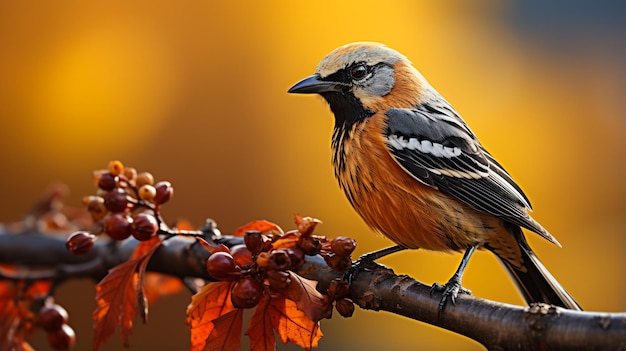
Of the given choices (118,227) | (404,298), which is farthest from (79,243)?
(404,298)

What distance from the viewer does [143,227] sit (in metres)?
1.76

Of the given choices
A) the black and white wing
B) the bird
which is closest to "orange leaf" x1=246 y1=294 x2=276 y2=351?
the bird

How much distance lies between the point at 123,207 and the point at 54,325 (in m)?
0.50

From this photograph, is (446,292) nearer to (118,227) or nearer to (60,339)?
(118,227)

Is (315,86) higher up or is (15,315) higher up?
(315,86)

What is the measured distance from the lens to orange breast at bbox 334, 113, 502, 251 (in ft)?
6.98

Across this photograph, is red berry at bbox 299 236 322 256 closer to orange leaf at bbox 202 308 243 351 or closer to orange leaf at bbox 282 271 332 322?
orange leaf at bbox 282 271 332 322

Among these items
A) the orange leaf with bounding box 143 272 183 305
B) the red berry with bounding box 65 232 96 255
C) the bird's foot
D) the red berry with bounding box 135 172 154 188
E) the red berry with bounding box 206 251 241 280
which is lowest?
the orange leaf with bounding box 143 272 183 305

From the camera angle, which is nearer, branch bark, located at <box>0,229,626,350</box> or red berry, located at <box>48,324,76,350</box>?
branch bark, located at <box>0,229,626,350</box>

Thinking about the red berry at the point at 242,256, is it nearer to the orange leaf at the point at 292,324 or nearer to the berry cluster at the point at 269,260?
the berry cluster at the point at 269,260

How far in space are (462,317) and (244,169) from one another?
3154 mm

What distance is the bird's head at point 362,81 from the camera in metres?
2.30

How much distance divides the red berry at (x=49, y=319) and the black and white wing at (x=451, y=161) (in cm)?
104

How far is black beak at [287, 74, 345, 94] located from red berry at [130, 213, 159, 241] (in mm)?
639
